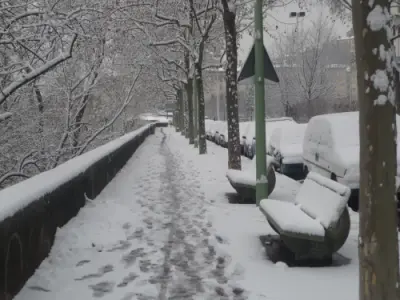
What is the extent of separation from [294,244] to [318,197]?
879mm

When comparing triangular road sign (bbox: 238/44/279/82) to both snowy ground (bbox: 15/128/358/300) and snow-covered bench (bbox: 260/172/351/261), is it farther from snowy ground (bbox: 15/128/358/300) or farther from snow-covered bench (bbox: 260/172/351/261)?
snow-covered bench (bbox: 260/172/351/261)

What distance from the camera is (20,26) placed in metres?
10.4

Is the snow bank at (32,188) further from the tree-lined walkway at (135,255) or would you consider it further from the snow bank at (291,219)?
the snow bank at (291,219)

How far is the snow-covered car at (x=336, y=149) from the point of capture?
1012cm

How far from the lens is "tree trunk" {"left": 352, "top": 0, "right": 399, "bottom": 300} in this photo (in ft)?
11.9

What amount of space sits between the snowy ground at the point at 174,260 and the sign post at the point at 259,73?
0.98 meters

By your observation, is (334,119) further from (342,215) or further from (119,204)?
(342,215)

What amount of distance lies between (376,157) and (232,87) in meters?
9.78

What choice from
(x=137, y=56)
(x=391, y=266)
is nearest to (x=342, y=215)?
(x=391, y=266)

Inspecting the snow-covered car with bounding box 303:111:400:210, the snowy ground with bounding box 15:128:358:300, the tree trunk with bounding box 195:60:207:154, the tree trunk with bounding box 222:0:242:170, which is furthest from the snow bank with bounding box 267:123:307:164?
the snowy ground with bounding box 15:128:358:300

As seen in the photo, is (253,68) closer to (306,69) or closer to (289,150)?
(289,150)

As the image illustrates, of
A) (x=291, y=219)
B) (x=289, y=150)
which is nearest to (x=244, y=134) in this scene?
(x=289, y=150)

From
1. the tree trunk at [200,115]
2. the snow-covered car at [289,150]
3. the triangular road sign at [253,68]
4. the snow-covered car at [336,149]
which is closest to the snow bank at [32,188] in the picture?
the triangular road sign at [253,68]

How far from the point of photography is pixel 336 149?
11.1 meters
